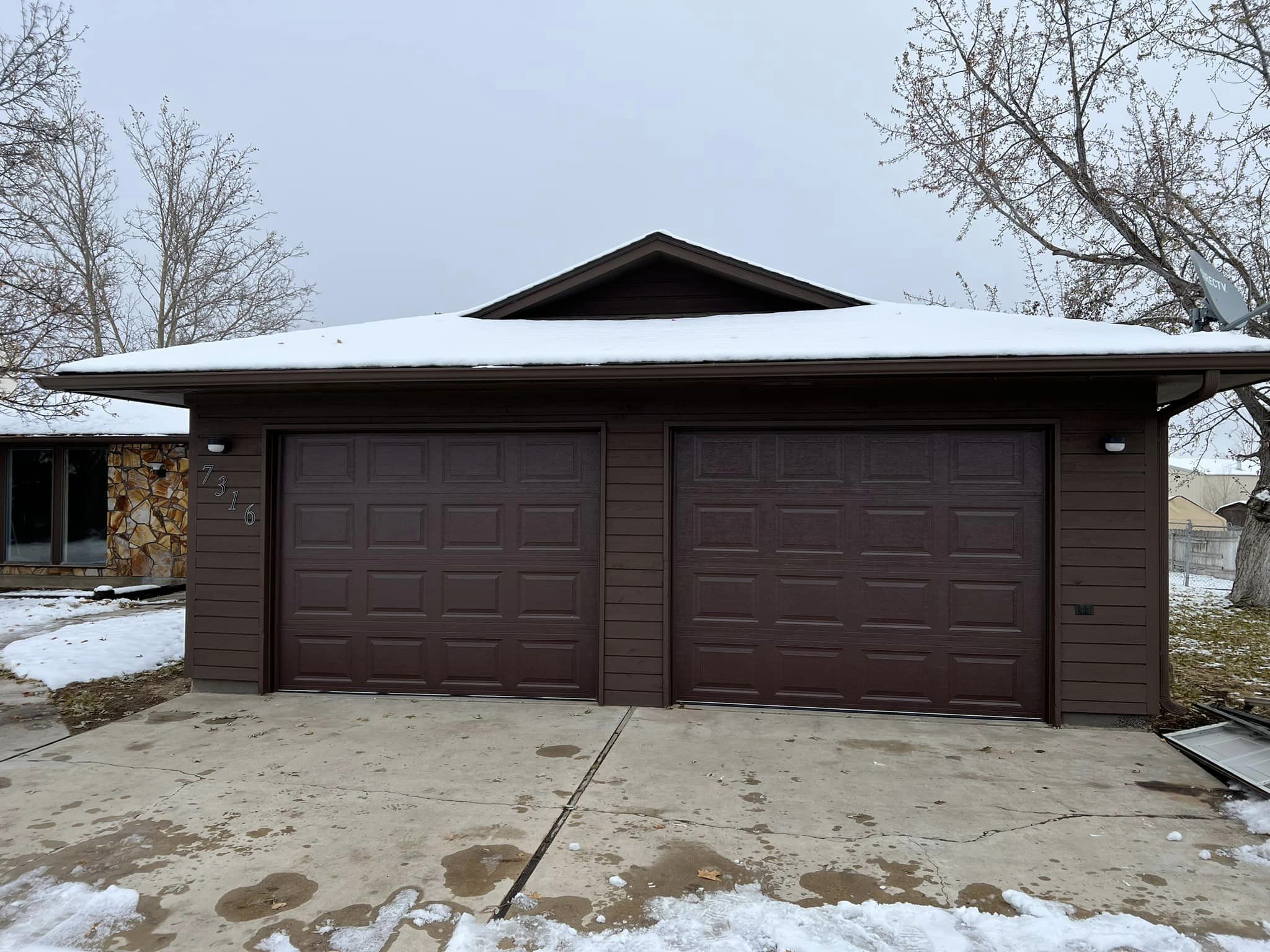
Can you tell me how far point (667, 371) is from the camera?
Answer: 5.34m

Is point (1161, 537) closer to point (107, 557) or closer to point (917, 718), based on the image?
point (917, 718)

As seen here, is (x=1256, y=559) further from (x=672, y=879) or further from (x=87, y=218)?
(x=87, y=218)

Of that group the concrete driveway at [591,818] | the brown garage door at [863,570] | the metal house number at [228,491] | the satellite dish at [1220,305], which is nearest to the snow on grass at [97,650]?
the concrete driveway at [591,818]

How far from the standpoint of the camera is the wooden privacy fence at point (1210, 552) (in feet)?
54.8

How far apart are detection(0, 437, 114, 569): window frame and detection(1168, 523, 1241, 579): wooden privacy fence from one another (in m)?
20.5

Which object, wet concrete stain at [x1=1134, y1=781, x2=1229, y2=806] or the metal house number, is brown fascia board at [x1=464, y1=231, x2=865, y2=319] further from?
wet concrete stain at [x1=1134, y1=781, x2=1229, y2=806]

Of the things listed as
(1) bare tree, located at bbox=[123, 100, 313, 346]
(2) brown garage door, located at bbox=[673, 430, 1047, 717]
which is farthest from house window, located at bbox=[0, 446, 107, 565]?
(2) brown garage door, located at bbox=[673, 430, 1047, 717]

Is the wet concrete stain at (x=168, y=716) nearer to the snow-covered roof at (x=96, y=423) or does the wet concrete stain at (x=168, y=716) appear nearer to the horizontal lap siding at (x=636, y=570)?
the horizontal lap siding at (x=636, y=570)

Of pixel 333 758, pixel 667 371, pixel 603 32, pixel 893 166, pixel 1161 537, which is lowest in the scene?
pixel 333 758

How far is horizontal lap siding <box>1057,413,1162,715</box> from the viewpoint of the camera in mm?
5375

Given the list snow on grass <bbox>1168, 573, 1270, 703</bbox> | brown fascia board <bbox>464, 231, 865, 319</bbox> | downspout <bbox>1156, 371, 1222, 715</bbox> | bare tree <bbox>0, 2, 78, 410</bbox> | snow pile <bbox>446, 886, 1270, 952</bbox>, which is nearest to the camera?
snow pile <bbox>446, 886, 1270, 952</bbox>

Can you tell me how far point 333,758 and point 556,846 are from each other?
1938 millimetres

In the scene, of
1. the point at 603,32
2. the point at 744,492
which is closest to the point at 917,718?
the point at 744,492

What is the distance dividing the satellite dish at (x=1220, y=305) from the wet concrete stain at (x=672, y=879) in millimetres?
5375
